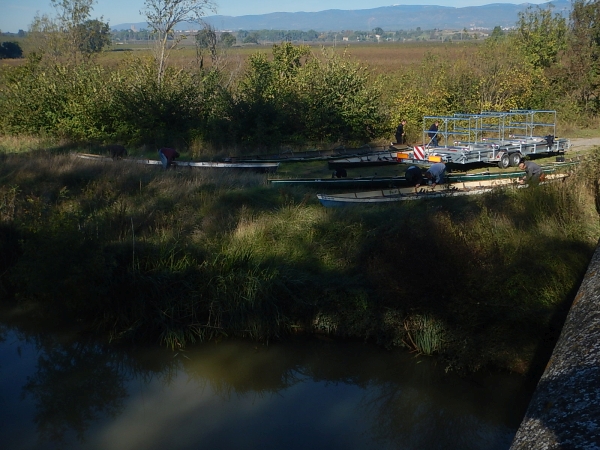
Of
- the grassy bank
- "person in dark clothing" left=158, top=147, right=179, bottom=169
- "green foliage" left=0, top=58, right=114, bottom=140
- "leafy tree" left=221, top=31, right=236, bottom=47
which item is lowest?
the grassy bank

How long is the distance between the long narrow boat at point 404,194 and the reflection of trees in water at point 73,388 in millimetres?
6055

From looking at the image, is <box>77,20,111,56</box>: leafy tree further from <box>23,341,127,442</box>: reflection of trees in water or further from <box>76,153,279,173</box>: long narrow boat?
<box>23,341,127,442</box>: reflection of trees in water

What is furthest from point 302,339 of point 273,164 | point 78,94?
point 78,94

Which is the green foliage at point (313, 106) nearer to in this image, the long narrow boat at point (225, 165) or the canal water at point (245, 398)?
the long narrow boat at point (225, 165)

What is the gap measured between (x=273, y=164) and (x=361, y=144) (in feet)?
21.6

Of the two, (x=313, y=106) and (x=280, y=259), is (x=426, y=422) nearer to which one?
(x=280, y=259)

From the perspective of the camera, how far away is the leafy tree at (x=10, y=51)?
226 ft

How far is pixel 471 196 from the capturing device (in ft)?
46.2

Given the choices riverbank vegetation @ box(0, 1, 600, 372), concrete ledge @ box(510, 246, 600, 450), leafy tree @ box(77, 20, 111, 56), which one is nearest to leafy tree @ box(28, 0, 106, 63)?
leafy tree @ box(77, 20, 111, 56)

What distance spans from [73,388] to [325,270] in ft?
15.0

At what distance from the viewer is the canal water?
27.5 feet

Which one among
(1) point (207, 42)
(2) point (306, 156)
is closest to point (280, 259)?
(2) point (306, 156)

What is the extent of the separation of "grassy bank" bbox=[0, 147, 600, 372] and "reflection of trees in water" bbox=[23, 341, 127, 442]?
2.08 ft

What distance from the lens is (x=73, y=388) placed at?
9.79m
